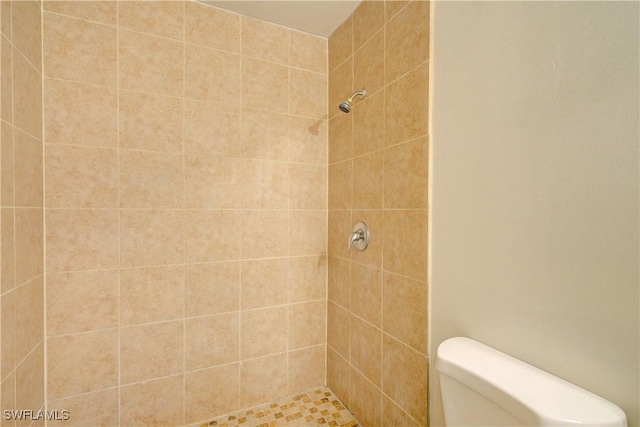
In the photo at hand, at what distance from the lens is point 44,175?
106cm

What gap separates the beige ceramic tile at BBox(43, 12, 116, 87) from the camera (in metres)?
1.07

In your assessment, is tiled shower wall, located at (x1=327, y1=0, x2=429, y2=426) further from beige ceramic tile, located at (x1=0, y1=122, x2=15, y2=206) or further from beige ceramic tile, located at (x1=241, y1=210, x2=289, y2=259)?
beige ceramic tile, located at (x1=0, y1=122, x2=15, y2=206)

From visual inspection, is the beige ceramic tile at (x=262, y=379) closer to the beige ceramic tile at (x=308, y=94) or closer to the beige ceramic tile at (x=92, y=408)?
the beige ceramic tile at (x=92, y=408)

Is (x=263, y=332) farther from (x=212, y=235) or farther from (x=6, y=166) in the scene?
(x=6, y=166)

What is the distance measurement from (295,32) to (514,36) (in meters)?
1.08

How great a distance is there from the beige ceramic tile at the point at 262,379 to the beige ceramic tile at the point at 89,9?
5.21ft

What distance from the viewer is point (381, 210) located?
3.79 ft

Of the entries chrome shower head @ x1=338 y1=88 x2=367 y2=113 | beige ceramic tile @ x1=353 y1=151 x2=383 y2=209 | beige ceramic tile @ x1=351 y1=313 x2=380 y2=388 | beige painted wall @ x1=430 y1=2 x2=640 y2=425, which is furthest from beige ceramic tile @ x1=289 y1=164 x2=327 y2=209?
beige painted wall @ x1=430 y1=2 x2=640 y2=425

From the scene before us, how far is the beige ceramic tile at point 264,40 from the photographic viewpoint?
1380mm

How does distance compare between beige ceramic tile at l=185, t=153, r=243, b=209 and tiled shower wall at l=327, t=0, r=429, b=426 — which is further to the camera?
beige ceramic tile at l=185, t=153, r=243, b=209

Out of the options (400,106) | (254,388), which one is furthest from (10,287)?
(400,106)

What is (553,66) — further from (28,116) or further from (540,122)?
(28,116)

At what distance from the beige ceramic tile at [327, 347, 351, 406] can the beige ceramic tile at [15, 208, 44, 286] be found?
1.28m

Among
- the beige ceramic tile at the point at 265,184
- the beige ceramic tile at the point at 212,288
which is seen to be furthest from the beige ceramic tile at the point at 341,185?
the beige ceramic tile at the point at 212,288
